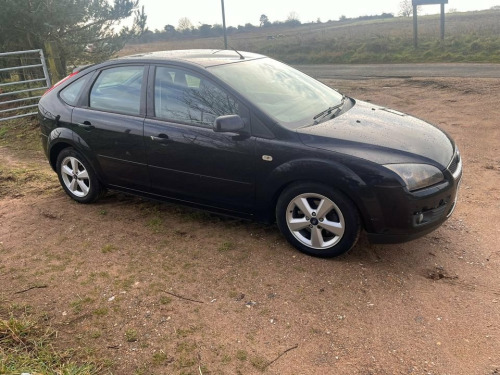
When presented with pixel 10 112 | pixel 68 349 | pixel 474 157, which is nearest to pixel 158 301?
pixel 68 349

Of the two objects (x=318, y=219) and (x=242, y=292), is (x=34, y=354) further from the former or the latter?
(x=318, y=219)

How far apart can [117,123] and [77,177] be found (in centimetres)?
102

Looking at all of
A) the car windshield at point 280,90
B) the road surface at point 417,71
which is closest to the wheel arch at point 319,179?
the car windshield at point 280,90

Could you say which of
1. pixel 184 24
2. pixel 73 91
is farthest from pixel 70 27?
pixel 184 24

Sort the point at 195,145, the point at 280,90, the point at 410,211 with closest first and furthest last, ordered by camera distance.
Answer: the point at 410,211 < the point at 195,145 < the point at 280,90

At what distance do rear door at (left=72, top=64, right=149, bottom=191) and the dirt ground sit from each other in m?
0.51

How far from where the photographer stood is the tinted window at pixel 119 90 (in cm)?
443

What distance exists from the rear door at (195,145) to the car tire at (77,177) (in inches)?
37.7

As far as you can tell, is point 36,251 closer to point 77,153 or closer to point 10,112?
→ point 77,153

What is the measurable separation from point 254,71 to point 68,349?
296cm

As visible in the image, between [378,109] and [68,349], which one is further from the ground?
[378,109]

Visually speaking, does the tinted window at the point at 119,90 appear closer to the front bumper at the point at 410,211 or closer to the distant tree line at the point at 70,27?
the front bumper at the point at 410,211

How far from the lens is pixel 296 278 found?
11.5 ft

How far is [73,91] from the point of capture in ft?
16.3
